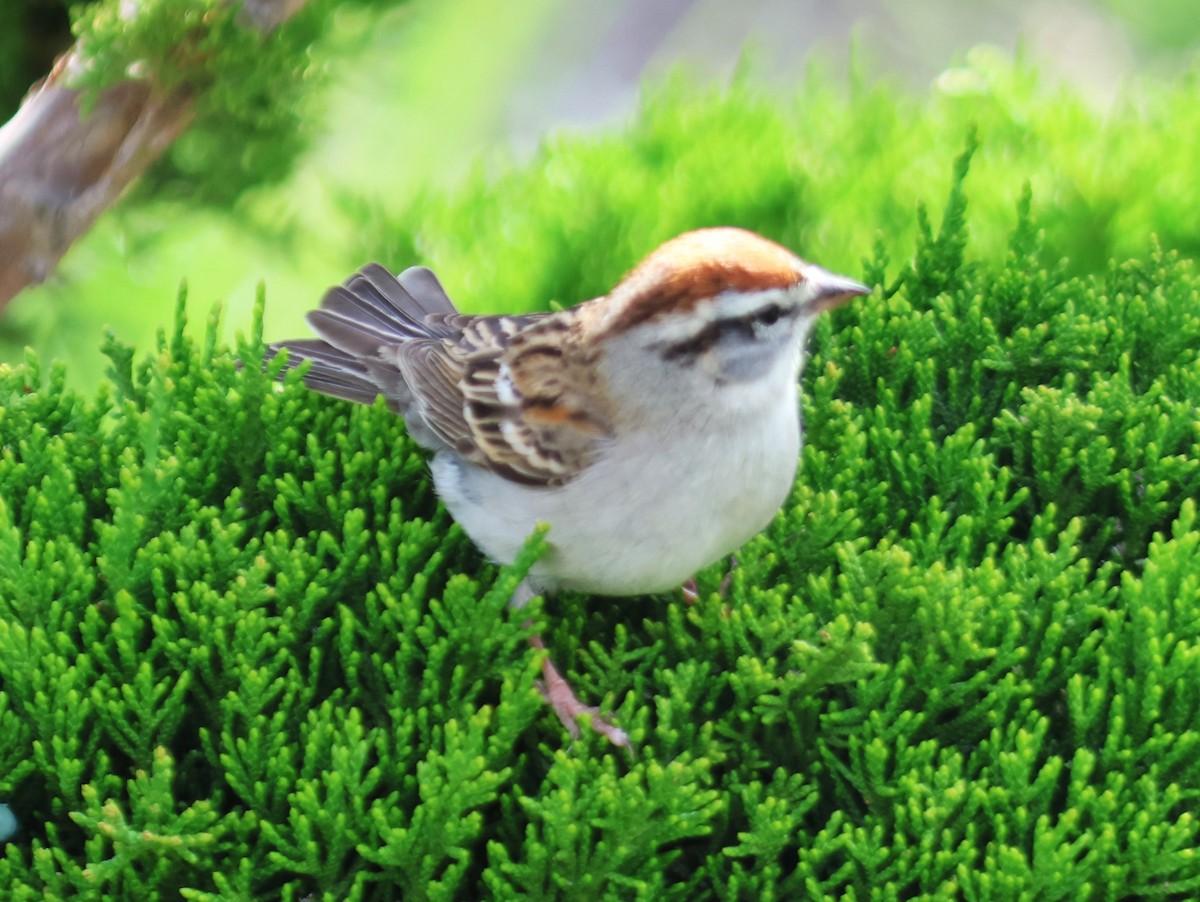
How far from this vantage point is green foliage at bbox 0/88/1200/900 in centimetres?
205

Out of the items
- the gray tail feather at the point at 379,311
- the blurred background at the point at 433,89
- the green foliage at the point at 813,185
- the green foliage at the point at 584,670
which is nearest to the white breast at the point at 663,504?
the green foliage at the point at 584,670

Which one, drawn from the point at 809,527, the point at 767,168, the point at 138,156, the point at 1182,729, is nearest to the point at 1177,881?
the point at 1182,729

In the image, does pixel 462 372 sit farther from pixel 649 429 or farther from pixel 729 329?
pixel 729 329

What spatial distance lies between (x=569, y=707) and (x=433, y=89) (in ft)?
16.1

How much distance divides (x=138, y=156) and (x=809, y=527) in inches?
75.8

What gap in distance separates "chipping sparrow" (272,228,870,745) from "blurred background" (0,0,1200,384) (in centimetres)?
127

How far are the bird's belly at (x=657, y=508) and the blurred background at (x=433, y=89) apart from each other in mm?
1490

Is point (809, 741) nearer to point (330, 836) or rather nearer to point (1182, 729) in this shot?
point (1182, 729)

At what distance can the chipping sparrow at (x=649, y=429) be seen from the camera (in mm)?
2334

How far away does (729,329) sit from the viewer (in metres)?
2.37

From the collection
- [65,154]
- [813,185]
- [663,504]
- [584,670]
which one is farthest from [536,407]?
[813,185]

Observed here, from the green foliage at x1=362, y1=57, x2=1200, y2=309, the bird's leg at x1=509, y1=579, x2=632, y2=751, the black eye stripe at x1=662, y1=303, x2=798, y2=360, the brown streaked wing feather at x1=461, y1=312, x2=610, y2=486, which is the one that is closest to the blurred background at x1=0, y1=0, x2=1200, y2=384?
the green foliage at x1=362, y1=57, x2=1200, y2=309

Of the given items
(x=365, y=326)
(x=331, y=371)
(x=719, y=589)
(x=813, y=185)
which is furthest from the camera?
(x=813, y=185)

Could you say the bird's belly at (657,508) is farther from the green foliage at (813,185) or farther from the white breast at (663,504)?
the green foliage at (813,185)
